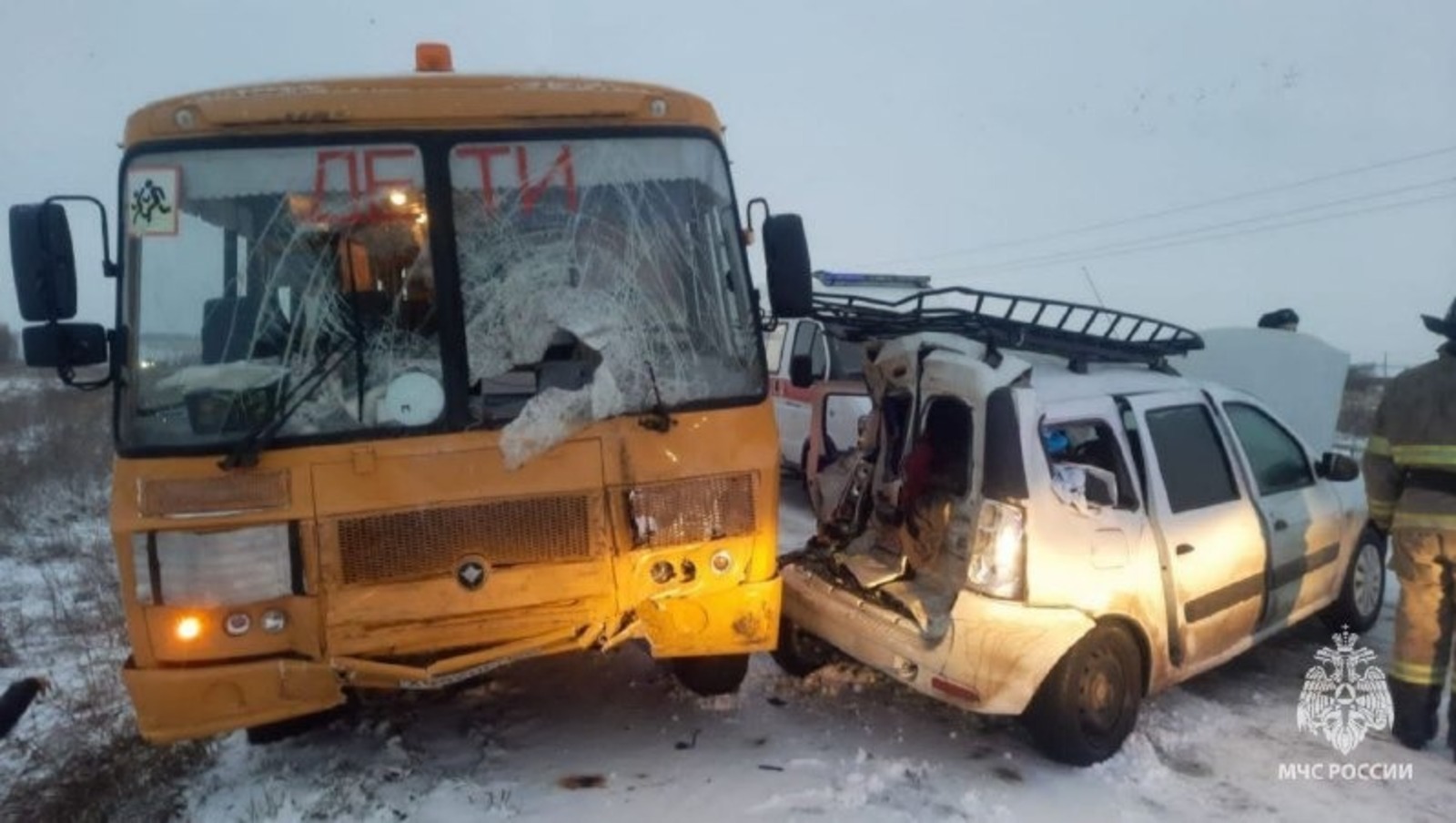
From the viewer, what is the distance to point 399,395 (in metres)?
4.11

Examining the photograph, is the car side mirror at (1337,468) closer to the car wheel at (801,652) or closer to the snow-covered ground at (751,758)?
the snow-covered ground at (751,758)

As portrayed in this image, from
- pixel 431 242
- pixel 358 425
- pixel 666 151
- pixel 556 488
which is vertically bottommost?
pixel 556 488

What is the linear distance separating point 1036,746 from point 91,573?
943 cm

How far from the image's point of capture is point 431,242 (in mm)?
4191

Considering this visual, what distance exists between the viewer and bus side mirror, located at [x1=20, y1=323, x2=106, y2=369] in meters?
4.02

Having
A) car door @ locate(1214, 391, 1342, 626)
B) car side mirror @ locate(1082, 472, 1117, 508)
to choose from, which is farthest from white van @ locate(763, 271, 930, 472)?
car side mirror @ locate(1082, 472, 1117, 508)

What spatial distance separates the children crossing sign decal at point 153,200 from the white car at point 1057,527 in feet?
10.8

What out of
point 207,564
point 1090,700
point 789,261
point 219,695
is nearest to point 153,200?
point 207,564

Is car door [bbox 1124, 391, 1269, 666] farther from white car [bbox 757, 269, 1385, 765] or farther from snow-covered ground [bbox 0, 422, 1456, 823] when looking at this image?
snow-covered ground [bbox 0, 422, 1456, 823]

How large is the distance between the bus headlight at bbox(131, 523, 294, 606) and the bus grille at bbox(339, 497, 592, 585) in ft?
0.96

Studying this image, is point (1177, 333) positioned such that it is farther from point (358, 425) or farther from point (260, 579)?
point (260, 579)

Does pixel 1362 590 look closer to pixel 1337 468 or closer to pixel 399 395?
pixel 1337 468

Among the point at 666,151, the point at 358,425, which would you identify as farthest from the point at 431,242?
the point at 666,151

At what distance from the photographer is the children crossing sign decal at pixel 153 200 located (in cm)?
404
